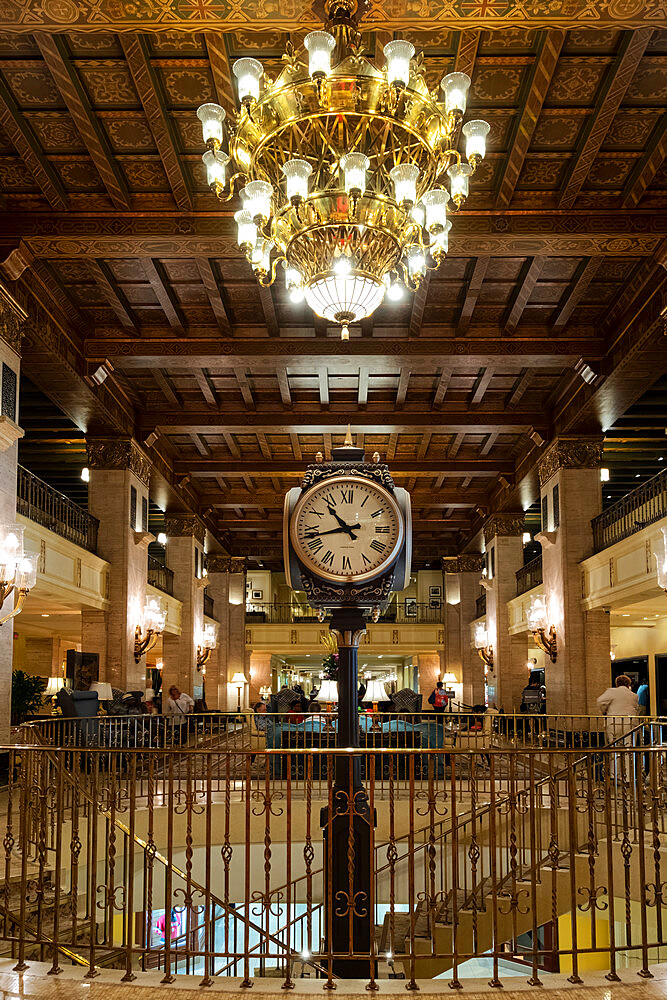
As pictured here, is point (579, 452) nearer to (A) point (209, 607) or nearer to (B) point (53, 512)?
(B) point (53, 512)

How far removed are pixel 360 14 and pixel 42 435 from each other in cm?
1309

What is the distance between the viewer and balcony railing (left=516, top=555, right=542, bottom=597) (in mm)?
19356

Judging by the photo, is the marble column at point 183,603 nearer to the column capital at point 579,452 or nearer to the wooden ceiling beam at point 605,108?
the column capital at point 579,452

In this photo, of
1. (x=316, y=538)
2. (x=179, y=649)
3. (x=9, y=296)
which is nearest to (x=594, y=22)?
(x=316, y=538)

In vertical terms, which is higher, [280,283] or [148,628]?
[280,283]

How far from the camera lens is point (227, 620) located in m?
30.1

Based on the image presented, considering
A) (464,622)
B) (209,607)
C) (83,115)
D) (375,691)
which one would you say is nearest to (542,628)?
(375,691)

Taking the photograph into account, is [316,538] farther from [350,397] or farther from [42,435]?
[42,435]

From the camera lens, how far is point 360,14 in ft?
20.6

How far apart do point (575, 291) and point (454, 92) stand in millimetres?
6662

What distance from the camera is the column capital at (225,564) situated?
3058cm

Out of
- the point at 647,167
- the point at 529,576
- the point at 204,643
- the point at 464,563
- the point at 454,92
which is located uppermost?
the point at 647,167

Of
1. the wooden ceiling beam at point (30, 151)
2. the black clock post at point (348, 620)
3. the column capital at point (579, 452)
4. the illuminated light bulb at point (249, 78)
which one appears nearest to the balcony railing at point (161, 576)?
the column capital at point (579, 452)

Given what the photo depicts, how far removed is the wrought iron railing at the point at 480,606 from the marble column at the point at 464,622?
0.39 metres
